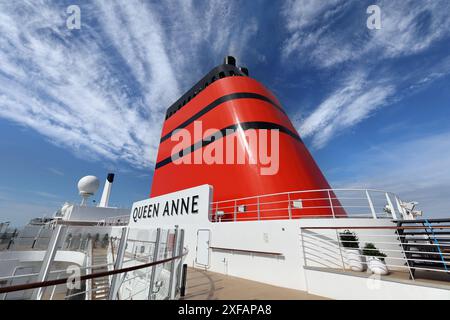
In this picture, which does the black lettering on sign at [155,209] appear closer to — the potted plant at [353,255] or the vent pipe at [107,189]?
the potted plant at [353,255]

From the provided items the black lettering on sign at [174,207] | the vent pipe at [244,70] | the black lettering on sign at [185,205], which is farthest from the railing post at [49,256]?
the vent pipe at [244,70]

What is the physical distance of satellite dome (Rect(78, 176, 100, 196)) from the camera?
850 inches

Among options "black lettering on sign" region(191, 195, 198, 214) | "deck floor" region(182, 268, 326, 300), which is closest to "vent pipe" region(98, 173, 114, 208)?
"black lettering on sign" region(191, 195, 198, 214)

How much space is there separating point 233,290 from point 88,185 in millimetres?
22980

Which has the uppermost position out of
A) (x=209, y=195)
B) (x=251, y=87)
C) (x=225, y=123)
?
(x=251, y=87)

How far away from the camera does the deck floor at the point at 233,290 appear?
3.86 m

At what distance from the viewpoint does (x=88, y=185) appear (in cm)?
2175

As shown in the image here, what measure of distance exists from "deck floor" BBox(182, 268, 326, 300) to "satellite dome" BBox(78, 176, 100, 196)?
21.3 m

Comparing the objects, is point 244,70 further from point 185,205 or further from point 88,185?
point 88,185

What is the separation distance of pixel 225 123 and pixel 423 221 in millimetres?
6526

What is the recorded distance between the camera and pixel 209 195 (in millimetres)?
6711
